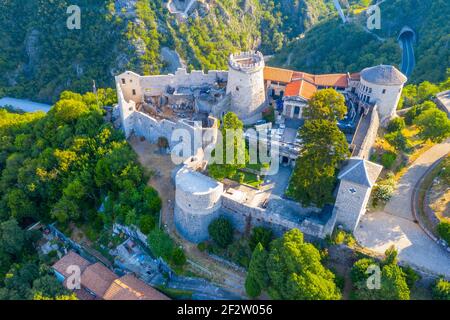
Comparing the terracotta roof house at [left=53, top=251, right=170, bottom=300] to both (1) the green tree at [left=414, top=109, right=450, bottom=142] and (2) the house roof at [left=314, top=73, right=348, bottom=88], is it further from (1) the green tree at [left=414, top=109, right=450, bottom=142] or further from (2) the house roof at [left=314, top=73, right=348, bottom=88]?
(2) the house roof at [left=314, top=73, right=348, bottom=88]

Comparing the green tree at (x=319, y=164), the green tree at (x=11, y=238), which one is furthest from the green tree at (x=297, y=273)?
the green tree at (x=11, y=238)

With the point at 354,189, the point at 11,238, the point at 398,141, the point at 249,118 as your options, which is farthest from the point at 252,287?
the point at 11,238

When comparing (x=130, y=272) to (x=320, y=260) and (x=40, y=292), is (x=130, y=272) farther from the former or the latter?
(x=320, y=260)

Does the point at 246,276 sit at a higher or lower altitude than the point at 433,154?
lower

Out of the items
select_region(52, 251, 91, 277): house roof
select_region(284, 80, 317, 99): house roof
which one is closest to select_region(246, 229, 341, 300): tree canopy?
select_region(52, 251, 91, 277): house roof

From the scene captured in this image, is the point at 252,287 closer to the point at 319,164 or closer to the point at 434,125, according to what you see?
the point at 319,164

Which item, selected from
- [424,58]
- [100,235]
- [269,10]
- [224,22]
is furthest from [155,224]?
[269,10]
